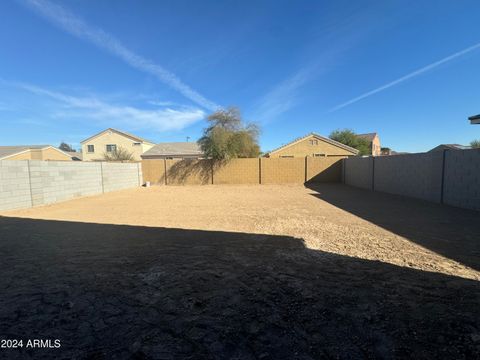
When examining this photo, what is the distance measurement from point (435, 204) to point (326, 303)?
794 cm

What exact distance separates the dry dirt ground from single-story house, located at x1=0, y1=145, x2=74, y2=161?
31258 millimetres

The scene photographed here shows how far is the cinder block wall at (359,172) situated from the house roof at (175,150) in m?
19.8

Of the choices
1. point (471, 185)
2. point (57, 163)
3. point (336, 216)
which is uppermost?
point (57, 163)

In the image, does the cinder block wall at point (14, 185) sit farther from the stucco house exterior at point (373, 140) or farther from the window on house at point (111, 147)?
the stucco house exterior at point (373, 140)

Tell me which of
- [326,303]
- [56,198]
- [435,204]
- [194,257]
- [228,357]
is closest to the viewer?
[228,357]

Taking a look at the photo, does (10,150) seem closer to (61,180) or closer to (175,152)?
(175,152)

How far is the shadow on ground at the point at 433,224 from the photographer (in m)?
4.05

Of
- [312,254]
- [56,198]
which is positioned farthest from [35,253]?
[56,198]

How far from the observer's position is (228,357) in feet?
6.02

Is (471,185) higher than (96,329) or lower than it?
higher

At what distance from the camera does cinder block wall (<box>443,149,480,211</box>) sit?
7.03 m

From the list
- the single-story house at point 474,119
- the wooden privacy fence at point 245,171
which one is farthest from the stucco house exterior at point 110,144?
the single-story house at point 474,119

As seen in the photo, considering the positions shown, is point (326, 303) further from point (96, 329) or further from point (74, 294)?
point (74, 294)

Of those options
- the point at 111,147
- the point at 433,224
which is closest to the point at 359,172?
the point at 433,224
